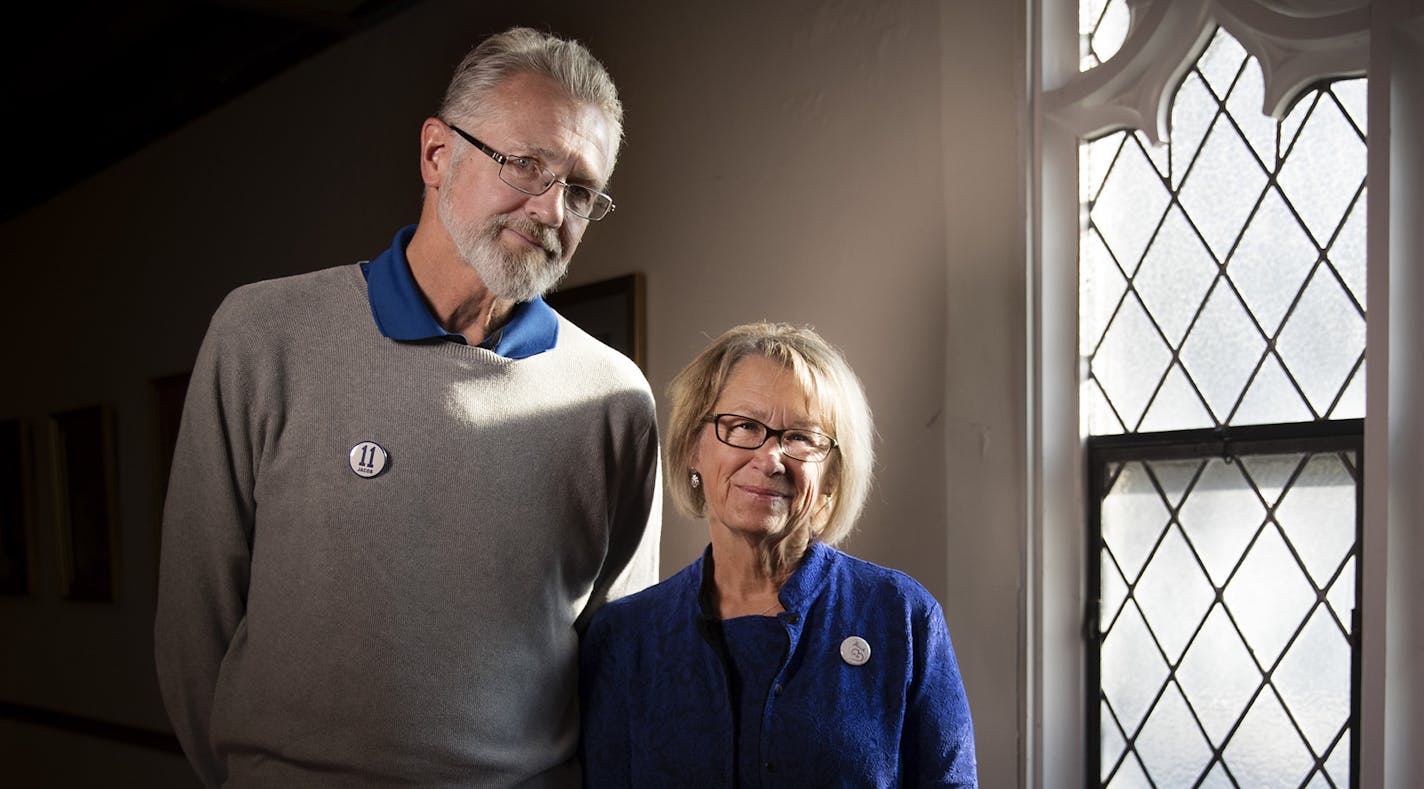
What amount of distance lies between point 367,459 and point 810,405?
2.30ft

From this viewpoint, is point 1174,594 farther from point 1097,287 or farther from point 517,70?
point 517,70

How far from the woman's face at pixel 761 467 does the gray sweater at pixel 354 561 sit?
0.27 m

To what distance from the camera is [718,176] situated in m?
3.30

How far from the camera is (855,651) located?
1.90 m

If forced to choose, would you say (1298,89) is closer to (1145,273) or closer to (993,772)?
(1145,273)

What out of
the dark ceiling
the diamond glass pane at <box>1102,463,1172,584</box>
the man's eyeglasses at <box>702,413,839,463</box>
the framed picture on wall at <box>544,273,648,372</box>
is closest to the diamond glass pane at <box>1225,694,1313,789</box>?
the diamond glass pane at <box>1102,463,1172,584</box>

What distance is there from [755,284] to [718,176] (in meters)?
0.35

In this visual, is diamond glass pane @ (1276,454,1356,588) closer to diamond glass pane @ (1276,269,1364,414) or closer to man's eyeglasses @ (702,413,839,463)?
diamond glass pane @ (1276,269,1364,414)

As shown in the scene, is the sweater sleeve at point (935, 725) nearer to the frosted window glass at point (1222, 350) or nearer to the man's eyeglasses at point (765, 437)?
the man's eyeglasses at point (765, 437)

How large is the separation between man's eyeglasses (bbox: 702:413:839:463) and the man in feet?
0.91

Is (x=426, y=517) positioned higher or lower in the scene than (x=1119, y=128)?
lower

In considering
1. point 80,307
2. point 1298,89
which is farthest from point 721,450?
point 80,307

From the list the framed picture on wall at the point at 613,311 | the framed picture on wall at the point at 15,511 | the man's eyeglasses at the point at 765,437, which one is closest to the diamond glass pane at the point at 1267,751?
the man's eyeglasses at the point at 765,437

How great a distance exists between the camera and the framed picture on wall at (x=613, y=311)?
3.56 metres
